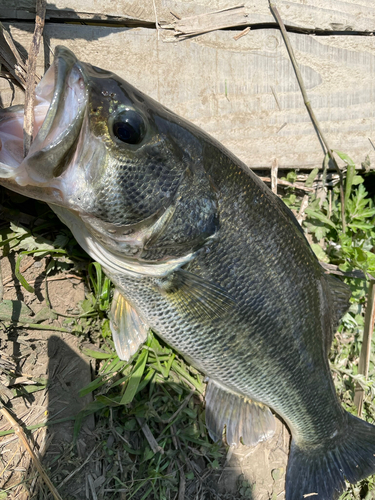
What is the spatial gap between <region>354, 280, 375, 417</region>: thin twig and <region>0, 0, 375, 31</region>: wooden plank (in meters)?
1.93

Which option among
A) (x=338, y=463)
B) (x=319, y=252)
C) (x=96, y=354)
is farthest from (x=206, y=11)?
(x=338, y=463)

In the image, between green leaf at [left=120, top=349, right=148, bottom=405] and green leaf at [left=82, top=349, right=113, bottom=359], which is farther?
green leaf at [left=82, top=349, right=113, bottom=359]

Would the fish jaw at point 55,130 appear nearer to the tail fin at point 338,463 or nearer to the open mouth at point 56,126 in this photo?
the open mouth at point 56,126

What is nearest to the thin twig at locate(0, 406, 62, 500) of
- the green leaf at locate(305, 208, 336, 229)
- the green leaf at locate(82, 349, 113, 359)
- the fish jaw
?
the green leaf at locate(82, 349, 113, 359)

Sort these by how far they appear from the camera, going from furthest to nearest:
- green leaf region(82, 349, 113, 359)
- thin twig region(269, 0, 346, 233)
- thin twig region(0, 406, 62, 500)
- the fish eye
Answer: thin twig region(269, 0, 346, 233) → green leaf region(82, 349, 113, 359) → thin twig region(0, 406, 62, 500) → the fish eye

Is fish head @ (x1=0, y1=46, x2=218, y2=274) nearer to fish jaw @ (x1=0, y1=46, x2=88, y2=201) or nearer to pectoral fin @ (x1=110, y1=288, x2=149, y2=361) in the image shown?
fish jaw @ (x1=0, y1=46, x2=88, y2=201)

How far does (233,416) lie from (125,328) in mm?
938

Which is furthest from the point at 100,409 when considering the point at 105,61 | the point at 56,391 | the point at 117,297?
the point at 105,61

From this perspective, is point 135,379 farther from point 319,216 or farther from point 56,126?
point 319,216

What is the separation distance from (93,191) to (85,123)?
24 cm

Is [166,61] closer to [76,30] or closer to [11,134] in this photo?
[76,30]

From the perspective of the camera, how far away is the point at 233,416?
2320 millimetres

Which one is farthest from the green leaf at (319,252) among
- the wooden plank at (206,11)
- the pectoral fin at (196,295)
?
the wooden plank at (206,11)

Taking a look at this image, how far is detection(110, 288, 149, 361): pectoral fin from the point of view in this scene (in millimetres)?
2072
